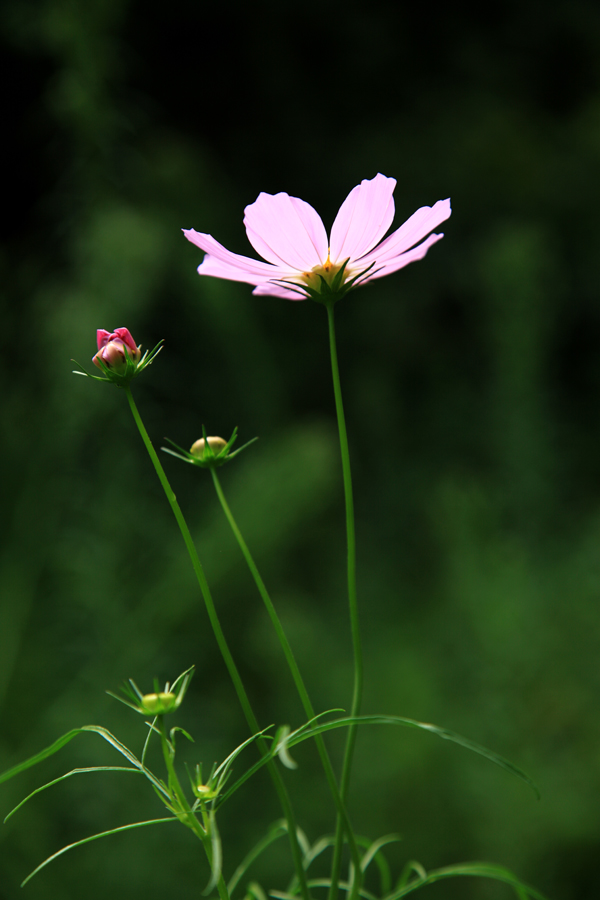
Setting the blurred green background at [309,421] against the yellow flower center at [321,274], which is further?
the blurred green background at [309,421]

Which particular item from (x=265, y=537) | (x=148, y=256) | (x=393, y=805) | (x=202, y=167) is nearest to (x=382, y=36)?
(x=202, y=167)

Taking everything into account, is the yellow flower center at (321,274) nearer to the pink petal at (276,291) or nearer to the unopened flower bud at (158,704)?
the pink petal at (276,291)

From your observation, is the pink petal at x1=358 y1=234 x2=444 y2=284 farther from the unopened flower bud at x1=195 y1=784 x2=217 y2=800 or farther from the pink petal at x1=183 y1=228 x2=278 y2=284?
the unopened flower bud at x1=195 y1=784 x2=217 y2=800

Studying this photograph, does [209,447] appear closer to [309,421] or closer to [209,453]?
[209,453]

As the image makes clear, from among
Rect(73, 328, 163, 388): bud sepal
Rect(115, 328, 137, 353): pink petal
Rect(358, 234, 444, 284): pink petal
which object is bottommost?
Rect(73, 328, 163, 388): bud sepal

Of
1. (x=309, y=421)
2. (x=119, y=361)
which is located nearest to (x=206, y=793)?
(x=119, y=361)

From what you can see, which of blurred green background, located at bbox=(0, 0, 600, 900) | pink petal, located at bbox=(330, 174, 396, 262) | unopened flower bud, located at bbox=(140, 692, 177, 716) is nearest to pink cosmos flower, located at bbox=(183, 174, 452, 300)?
pink petal, located at bbox=(330, 174, 396, 262)

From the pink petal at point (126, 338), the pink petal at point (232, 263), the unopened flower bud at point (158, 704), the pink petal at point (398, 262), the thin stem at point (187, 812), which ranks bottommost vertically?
the thin stem at point (187, 812)

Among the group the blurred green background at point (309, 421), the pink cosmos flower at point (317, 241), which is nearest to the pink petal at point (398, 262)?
the pink cosmos flower at point (317, 241)

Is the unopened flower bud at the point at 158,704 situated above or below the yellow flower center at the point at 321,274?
below
